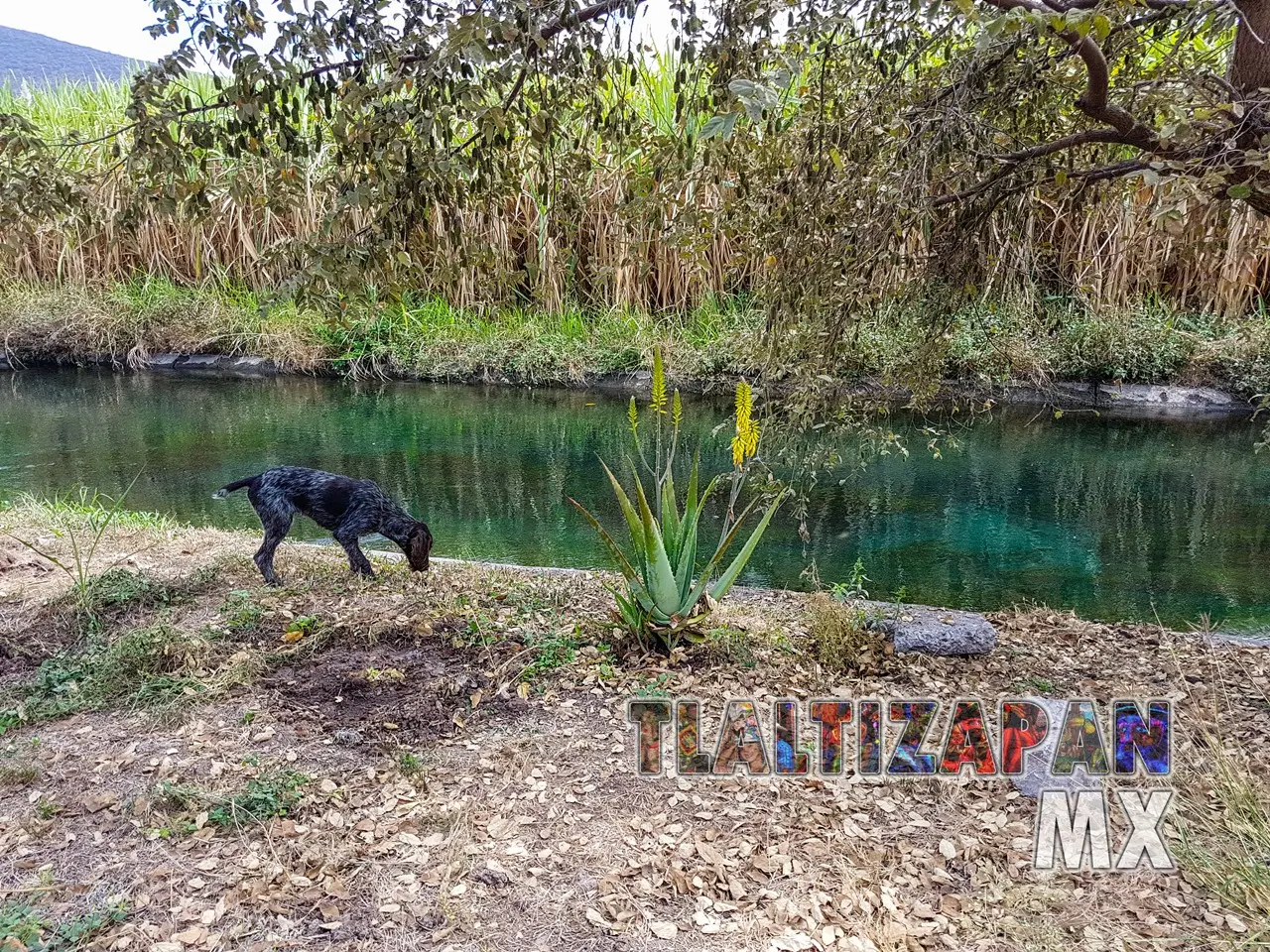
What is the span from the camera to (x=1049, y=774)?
8.86ft

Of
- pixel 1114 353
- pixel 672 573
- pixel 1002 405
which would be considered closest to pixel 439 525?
pixel 672 573

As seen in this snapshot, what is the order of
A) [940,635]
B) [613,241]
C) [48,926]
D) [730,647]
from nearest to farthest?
1. [48,926]
2. [730,647]
3. [940,635]
4. [613,241]

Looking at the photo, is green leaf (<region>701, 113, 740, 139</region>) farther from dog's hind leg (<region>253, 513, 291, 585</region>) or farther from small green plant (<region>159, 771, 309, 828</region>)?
dog's hind leg (<region>253, 513, 291, 585</region>)

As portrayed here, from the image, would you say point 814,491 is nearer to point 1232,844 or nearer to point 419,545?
point 419,545

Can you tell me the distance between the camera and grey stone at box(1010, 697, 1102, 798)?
2.62 m

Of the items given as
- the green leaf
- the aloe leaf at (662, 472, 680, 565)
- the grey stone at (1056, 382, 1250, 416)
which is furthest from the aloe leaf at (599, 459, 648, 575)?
the grey stone at (1056, 382, 1250, 416)

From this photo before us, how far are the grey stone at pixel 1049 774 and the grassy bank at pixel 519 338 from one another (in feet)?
18.6

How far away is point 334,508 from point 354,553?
9.0 inches

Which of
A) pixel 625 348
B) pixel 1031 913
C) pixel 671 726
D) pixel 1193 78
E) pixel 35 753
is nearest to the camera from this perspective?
pixel 1031 913

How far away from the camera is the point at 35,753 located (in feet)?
9.20

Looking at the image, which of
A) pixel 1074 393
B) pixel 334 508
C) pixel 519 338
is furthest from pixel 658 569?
pixel 519 338

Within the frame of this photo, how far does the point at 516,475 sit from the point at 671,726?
5.17 meters

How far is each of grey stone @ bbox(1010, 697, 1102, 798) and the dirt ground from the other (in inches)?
3.7

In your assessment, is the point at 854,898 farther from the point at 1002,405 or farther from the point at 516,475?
the point at 1002,405
